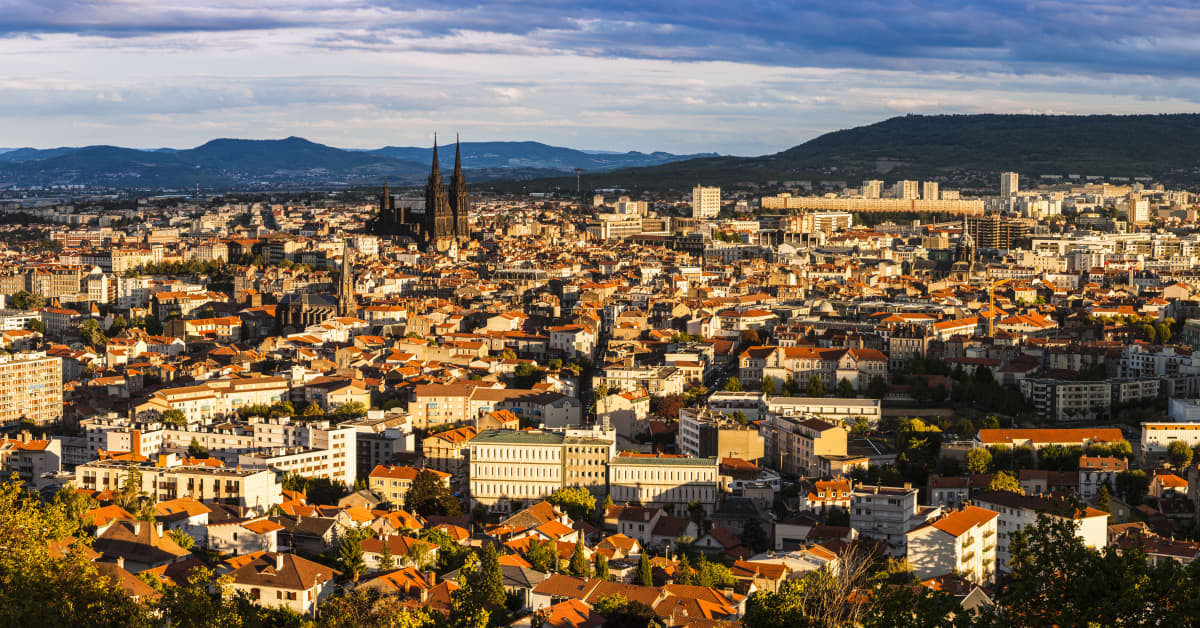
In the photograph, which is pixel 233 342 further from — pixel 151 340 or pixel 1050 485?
pixel 1050 485

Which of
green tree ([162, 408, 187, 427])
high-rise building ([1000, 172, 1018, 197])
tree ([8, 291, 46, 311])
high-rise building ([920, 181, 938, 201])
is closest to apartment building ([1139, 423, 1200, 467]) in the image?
green tree ([162, 408, 187, 427])

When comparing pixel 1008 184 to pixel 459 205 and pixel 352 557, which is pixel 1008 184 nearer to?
pixel 459 205

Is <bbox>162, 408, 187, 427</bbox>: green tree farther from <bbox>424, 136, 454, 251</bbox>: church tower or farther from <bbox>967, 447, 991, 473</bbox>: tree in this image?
<bbox>424, 136, 454, 251</bbox>: church tower

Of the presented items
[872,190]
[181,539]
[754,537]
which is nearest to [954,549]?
[754,537]

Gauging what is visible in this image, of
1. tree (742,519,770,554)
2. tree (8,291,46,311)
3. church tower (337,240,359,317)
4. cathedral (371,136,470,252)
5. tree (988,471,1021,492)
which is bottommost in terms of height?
tree (742,519,770,554)

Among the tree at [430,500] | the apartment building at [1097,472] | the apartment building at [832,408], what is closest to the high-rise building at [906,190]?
the apartment building at [832,408]

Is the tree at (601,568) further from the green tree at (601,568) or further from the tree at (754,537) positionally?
the tree at (754,537)
